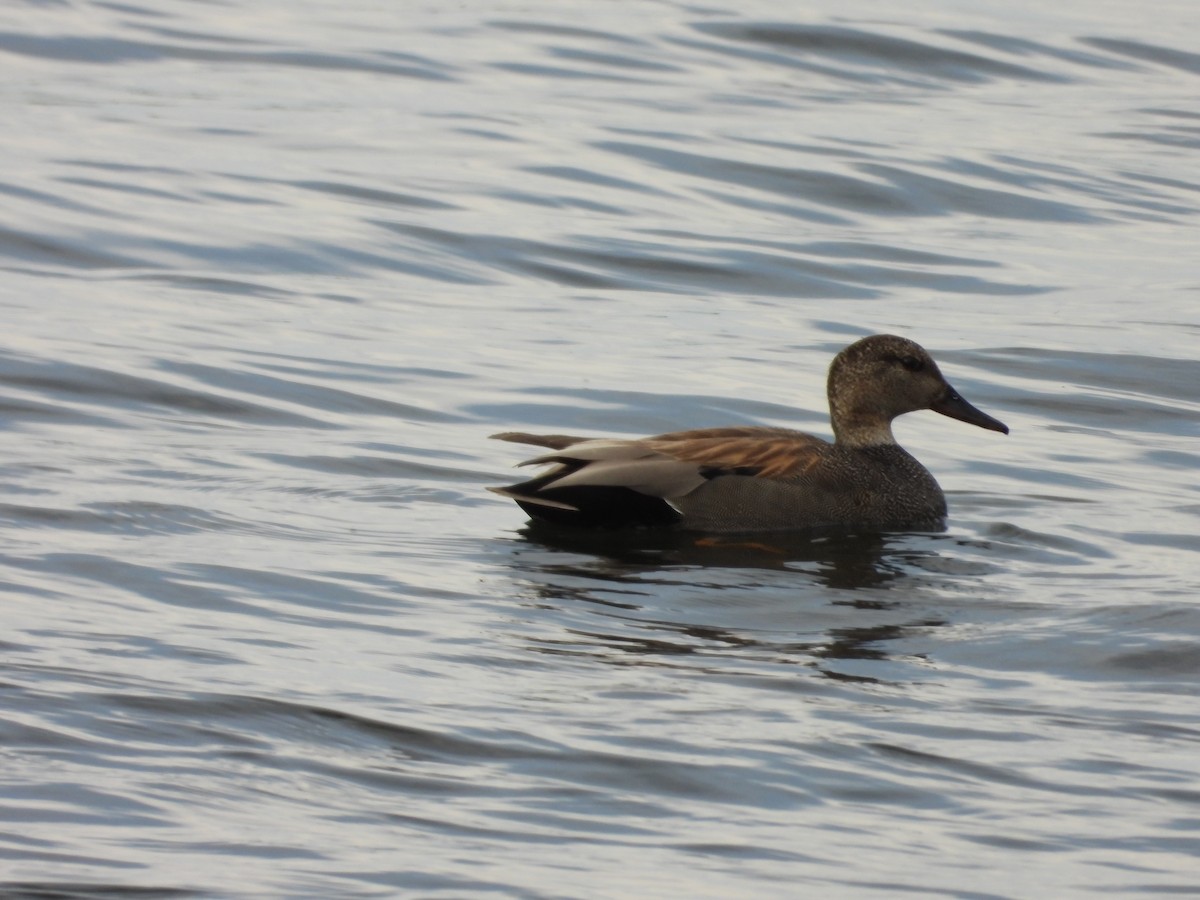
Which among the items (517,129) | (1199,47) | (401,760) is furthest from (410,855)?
(1199,47)

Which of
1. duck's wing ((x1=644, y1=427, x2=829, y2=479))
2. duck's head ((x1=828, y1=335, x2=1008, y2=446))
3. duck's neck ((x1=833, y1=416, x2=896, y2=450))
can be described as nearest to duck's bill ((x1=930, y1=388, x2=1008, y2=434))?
duck's head ((x1=828, y1=335, x2=1008, y2=446))

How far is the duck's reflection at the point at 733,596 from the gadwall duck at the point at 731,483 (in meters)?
0.09

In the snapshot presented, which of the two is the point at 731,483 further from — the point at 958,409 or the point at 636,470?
the point at 958,409

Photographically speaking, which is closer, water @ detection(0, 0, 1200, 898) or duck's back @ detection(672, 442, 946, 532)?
water @ detection(0, 0, 1200, 898)

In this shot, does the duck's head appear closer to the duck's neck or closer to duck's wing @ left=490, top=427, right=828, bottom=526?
the duck's neck

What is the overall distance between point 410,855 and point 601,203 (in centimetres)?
1139

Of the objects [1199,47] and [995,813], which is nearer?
[995,813]

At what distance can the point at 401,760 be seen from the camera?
5.32 meters

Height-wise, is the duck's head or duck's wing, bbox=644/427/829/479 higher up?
the duck's head

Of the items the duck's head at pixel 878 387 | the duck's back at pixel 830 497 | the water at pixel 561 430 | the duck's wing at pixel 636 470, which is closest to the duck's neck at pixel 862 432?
the duck's head at pixel 878 387

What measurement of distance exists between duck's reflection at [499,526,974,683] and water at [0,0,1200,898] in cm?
3

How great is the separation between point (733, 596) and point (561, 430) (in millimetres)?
2941

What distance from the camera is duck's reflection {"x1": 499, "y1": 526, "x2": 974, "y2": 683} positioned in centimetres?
655

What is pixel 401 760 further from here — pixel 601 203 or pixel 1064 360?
pixel 601 203
